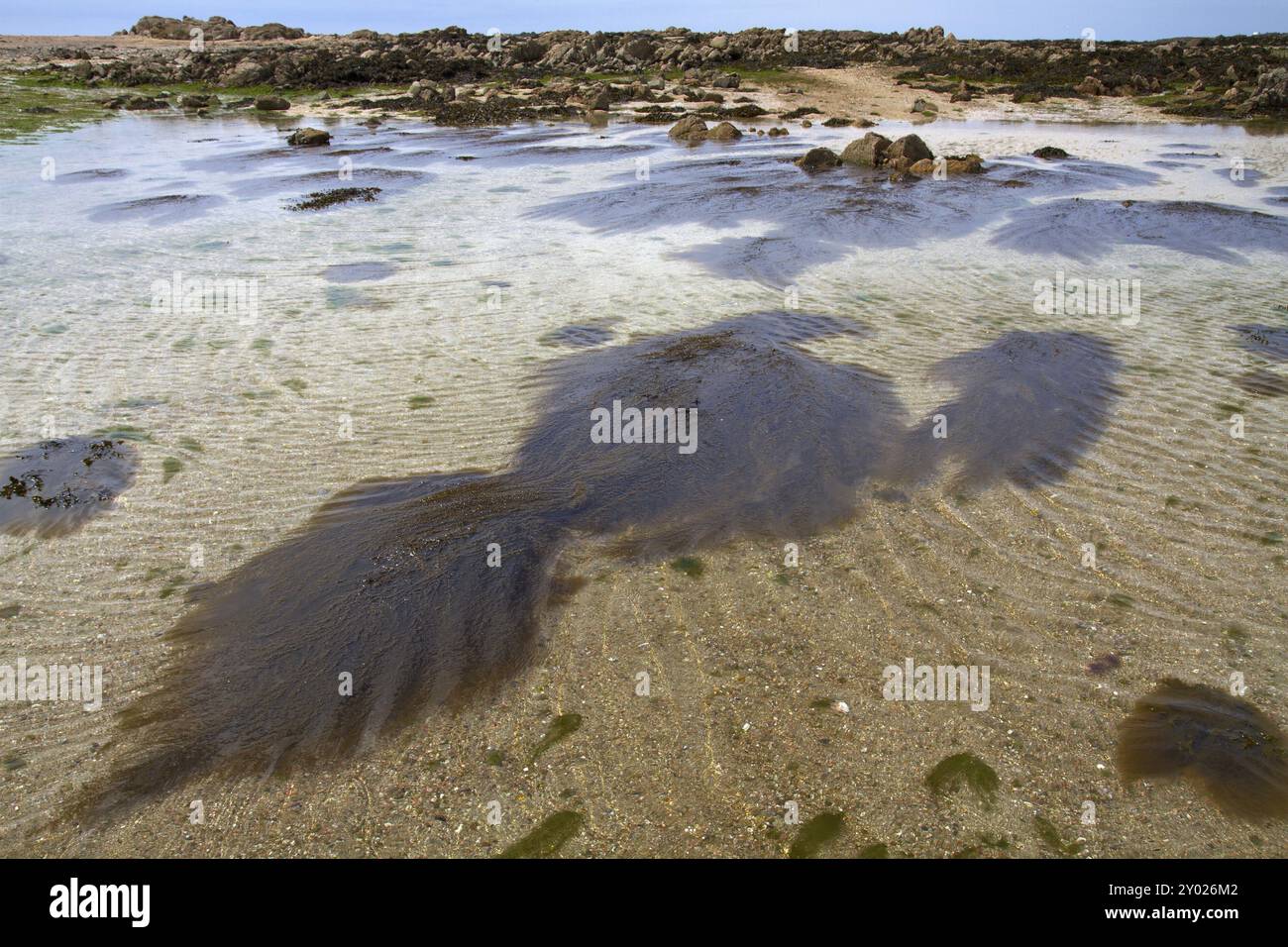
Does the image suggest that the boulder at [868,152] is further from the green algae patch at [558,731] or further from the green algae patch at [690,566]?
the green algae patch at [558,731]

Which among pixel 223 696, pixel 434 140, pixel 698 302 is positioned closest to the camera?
pixel 223 696

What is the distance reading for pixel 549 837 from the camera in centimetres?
482

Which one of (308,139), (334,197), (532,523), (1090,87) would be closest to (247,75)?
(308,139)

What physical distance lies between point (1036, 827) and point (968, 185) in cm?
2486

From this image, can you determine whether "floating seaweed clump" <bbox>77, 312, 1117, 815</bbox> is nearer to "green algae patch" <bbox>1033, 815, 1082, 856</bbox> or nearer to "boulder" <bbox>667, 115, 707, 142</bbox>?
"green algae patch" <bbox>1033, 815, 1082, 856</bbox>

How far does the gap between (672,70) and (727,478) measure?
219ft

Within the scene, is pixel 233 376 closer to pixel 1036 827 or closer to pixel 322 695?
pixel 322 695

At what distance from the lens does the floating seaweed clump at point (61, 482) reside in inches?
315

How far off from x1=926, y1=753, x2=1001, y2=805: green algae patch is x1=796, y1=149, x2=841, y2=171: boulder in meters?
26.1

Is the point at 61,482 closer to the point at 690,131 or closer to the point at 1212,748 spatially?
the point at 1212,748

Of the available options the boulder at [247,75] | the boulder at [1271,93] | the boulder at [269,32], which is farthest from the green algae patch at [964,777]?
the boulder at [269,32]

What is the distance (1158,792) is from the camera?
5043 millimetres

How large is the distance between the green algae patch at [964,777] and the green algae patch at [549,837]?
236 cm

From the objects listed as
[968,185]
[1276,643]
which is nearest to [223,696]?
[1276,643]
